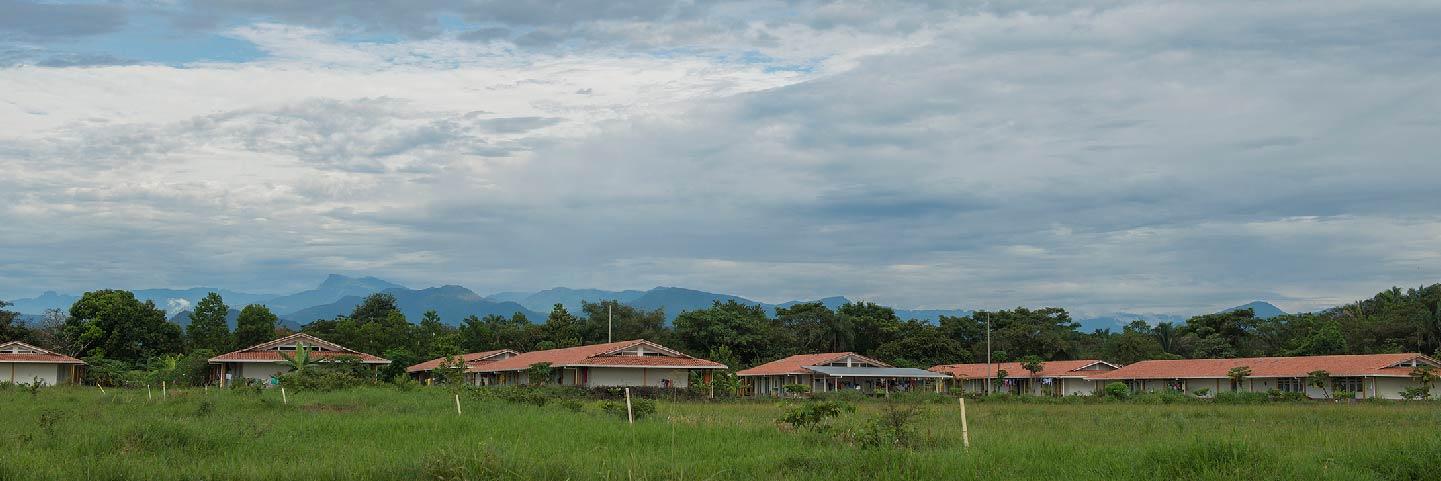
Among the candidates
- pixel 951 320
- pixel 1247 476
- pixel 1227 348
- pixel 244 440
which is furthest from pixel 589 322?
pixel 1247 476

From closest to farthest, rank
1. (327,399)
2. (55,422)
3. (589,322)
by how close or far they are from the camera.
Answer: (55,422)
(327,399)
(589,322)

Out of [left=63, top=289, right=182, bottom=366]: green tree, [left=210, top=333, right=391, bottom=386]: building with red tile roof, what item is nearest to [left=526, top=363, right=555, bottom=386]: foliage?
[left=210, top=333, right=391, bottom=386]: building with red tile roof

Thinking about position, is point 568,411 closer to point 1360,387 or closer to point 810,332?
point 1360,387

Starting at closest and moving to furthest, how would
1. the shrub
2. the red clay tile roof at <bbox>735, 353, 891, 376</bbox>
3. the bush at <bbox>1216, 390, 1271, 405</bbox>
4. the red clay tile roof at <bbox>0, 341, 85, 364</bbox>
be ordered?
1. the shrub
2. the bush at <bbox>1216, 390, 1271, 405</bbox>
3. the red clay tile roof at <bbox>0, 341, 85, 364</bbox>
4. the red clay tile roof at <bbox>735, 353, 891, 376</bbox>

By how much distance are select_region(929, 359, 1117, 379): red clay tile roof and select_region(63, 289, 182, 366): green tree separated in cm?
4538

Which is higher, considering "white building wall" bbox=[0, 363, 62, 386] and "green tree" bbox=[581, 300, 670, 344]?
"green tree" bbox=[581, 300, 670, 344]

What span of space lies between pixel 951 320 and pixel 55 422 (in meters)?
66.9

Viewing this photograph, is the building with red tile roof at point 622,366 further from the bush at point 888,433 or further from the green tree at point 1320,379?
the bush at point 888,433

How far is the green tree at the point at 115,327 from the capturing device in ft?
206

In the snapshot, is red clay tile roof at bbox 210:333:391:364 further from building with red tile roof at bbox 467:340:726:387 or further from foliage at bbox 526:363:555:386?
foliage at bbox 526:363:555:386

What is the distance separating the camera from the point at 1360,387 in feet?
171

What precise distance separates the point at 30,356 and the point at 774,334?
41.9 metres

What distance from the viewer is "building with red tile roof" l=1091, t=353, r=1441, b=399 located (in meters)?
50.9

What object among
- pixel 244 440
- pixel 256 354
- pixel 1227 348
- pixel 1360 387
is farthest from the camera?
pixel 1227 348
